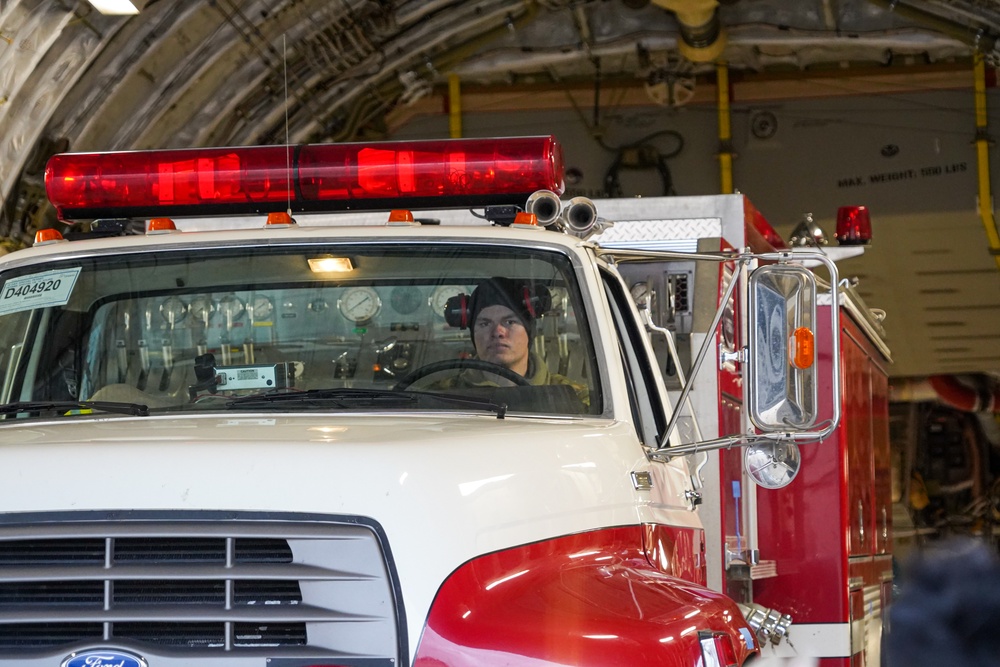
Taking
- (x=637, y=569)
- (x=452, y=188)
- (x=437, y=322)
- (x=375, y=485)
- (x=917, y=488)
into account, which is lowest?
(x=917, y=488)

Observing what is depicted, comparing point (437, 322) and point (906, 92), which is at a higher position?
point (906, 92)

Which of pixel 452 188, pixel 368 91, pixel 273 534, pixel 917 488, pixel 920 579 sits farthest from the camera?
pixel 917 488

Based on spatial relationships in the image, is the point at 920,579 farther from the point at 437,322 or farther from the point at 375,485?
the point at 437,322

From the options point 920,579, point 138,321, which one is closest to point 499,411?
point 138,321

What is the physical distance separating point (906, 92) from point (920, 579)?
1138 cm

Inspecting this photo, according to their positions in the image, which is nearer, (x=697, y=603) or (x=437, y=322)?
(x=697, y=603)

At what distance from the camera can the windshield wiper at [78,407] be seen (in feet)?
10.8

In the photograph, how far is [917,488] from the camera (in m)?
14.8

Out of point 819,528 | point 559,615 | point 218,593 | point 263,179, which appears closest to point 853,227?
point 819,528

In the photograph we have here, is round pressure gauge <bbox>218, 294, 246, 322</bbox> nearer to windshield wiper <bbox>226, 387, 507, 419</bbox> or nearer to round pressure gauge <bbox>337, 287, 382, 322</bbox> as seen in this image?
round pressure gauge <bbox>337, 287, 382, 322</bbox>

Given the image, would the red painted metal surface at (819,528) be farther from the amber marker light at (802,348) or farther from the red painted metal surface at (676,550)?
the amber marker light at (802,348)

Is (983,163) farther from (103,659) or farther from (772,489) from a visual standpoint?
(103,659)

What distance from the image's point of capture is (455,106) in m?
12.4

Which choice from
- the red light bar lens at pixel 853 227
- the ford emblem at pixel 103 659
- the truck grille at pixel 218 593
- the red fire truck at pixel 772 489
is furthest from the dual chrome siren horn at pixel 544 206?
the red light bar lens at pixel 853 227
